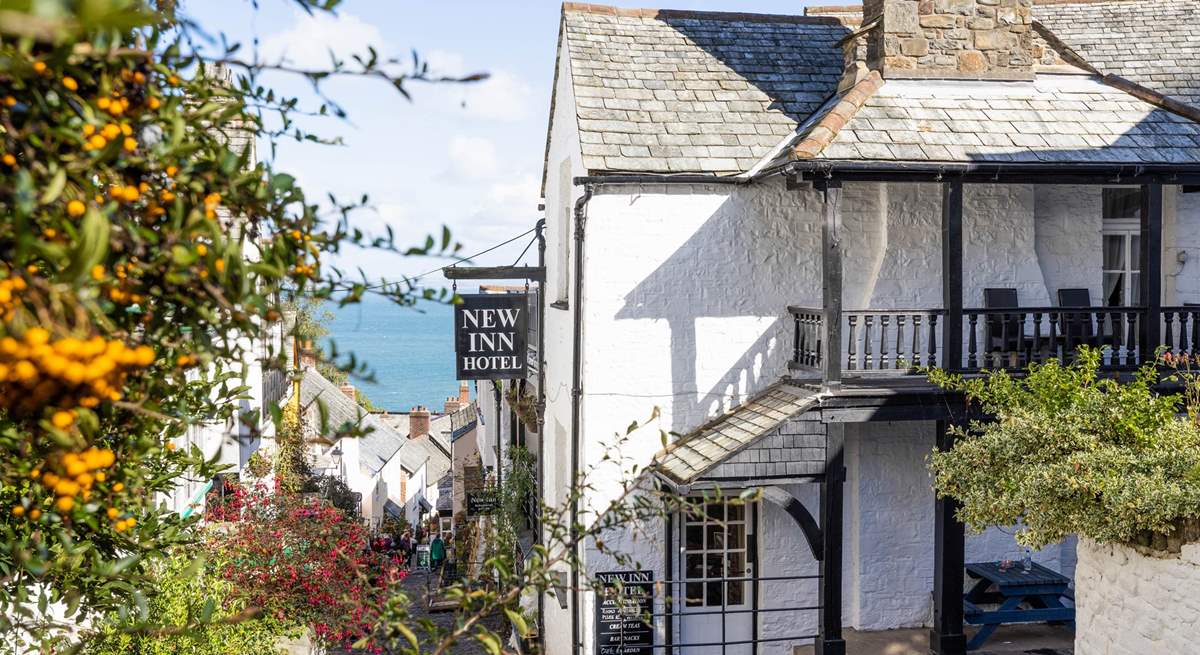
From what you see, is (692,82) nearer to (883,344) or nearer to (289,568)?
(883,344)

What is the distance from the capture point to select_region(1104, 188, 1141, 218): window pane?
12.1 meters

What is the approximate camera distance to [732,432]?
1045cm

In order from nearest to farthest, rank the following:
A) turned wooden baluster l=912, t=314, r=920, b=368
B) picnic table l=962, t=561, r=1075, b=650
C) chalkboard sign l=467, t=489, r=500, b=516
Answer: turned wooden baluster l=912, t=314, r=920, b=368 < picnic table l=962, t=561, r=1075, b=650 < chalkboard sign l=467, t=489, r=500, b=516

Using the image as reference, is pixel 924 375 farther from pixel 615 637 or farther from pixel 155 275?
pixel 155 275

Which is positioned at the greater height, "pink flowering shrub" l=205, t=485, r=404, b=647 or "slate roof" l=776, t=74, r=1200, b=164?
"slate roof" l=776, t=74, r=1200, b=164

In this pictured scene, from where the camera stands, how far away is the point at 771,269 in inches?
448

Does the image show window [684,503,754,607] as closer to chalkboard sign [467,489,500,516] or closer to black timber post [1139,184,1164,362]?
black timber post [1139,184,1164,362]

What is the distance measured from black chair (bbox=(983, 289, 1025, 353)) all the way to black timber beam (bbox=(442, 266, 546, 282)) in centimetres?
619

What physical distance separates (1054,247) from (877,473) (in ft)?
11.0

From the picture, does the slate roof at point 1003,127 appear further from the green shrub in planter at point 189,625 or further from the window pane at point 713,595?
the green shrub in planter at point 189,625

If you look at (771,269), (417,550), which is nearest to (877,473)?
(771,269)

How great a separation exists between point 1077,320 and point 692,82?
16.4ft

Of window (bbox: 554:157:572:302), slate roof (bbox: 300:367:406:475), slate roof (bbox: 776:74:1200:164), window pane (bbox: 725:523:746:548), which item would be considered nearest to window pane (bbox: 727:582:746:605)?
window pane (bbox: 725:523:746:548)

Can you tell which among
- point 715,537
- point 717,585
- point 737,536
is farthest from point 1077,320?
point 717,585
